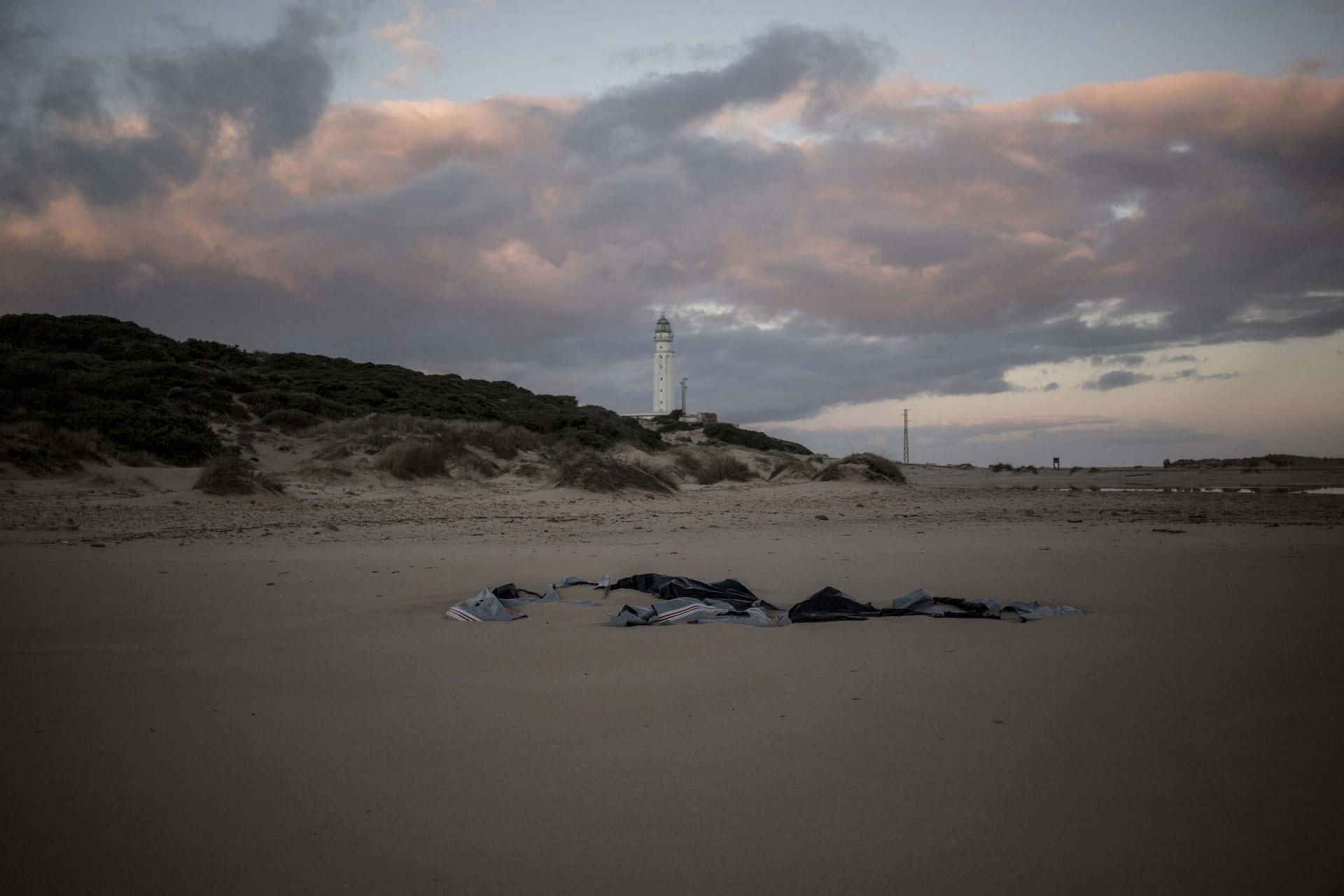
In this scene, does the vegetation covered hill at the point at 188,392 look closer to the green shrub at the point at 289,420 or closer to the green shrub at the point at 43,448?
the green shrub at the point at 289,420

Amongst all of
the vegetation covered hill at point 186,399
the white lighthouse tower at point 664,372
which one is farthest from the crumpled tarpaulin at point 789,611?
the white lighthouse tower at point 664,372

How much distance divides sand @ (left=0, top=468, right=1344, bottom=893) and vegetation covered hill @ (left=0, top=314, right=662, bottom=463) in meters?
13.0

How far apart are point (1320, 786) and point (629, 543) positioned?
5.78m

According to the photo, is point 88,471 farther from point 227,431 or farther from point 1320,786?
point 1320,786

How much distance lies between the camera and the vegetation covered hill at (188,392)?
1550 cm

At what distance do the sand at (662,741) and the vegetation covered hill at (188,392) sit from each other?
13.0 metres

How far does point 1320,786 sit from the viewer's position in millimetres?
1761

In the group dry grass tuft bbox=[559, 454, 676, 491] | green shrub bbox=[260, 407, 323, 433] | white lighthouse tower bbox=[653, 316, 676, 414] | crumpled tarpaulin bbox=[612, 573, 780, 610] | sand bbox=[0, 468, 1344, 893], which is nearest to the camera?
sand bbox=[0, 468, 1344, 893]

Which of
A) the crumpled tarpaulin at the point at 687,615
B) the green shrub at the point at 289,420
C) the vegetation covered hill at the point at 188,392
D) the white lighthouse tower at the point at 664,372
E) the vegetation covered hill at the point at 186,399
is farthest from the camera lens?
the white lighthouse tower at the point at 664,372

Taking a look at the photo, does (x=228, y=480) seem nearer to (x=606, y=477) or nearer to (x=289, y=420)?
(x=606, y=477)

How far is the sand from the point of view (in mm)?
1497

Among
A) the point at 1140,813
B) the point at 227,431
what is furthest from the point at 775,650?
the point at 227,431

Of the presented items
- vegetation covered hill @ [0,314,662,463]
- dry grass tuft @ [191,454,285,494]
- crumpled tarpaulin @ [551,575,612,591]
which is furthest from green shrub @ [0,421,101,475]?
crumpled tarpaulin @ [551,575,612,591]

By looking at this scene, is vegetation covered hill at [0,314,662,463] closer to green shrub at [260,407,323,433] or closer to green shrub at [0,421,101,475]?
green shrub at [260,407,323,433]
